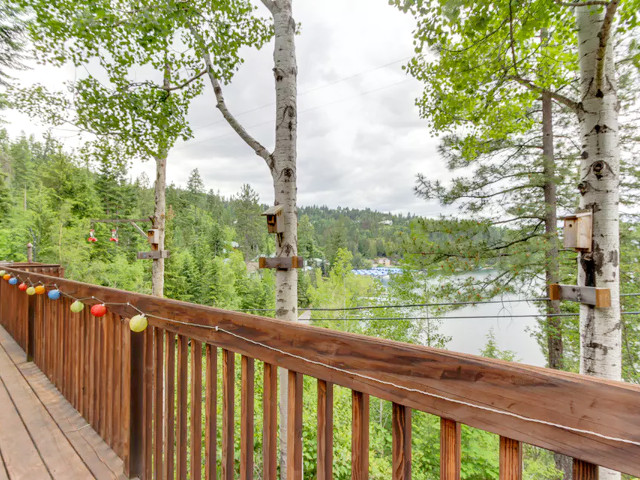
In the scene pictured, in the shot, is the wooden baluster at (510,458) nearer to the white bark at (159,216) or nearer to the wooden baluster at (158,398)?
the wooden baluster at (158,398)

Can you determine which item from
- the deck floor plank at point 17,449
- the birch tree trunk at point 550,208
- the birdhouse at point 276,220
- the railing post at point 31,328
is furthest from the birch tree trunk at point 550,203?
the railing post at point 31,328

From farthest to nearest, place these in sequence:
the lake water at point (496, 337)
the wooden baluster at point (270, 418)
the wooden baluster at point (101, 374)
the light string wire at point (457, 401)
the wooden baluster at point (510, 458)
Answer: the lake water at point (496, 337)
the wooden baluster at point (101, 374)
the wooden baluster at point (270, 418)
the wooden baluster at point (510, 458)
the light string wire at point (457, 401)

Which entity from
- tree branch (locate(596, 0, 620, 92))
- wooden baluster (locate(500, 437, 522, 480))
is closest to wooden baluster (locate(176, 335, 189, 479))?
wooden baluster (locate(500, 437, 522, 480))

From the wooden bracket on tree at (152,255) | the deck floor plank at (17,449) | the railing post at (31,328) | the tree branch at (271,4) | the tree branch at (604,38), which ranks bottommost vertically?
the deck floor plank at (17,449)

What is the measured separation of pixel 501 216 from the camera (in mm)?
5969

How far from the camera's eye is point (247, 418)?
1.02 meters

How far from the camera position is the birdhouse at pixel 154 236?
6.08 meters

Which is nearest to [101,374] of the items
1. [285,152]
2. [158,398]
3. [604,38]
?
[158,398]

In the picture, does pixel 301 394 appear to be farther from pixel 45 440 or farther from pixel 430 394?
pixel 45 440

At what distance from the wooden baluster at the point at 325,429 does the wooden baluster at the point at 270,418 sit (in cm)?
18

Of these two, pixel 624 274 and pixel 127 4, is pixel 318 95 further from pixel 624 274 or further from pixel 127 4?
pixel 624 274

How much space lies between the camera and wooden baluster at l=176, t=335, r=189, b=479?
3.90 ft

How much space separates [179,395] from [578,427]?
1.25 m

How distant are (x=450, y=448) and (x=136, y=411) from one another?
1.41 m
